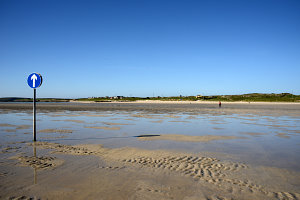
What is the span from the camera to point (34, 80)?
9148 mm

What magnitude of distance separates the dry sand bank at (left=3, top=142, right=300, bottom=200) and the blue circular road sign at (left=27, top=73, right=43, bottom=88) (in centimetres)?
397

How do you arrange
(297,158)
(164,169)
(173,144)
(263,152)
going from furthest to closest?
(173,144) → (263,152) → (297,158) → (164,169)

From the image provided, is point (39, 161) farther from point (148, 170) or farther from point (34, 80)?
point (34, 80)

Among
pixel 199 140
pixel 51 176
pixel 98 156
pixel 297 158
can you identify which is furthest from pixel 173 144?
pixel 51 176

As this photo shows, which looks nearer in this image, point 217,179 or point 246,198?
point 246,198

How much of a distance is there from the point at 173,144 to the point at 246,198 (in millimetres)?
5142

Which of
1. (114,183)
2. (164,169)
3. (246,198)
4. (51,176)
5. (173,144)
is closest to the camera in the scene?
(246,198)

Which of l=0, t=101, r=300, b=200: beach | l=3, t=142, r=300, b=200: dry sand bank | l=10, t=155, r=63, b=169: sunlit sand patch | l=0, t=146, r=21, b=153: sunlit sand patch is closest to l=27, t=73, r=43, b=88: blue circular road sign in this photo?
l=0, t=101, r=300, b=200: beach

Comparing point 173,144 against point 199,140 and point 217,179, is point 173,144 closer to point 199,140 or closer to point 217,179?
point 199,140

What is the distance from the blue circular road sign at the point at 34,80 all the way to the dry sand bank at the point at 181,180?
397 cm

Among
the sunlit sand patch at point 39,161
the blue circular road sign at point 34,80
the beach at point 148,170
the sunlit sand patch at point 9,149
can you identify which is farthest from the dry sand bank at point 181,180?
the blue circular road sign at point 34,80

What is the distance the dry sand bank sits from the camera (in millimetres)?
4207

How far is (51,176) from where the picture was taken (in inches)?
201

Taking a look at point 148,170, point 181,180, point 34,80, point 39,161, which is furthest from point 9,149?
point 181,180
